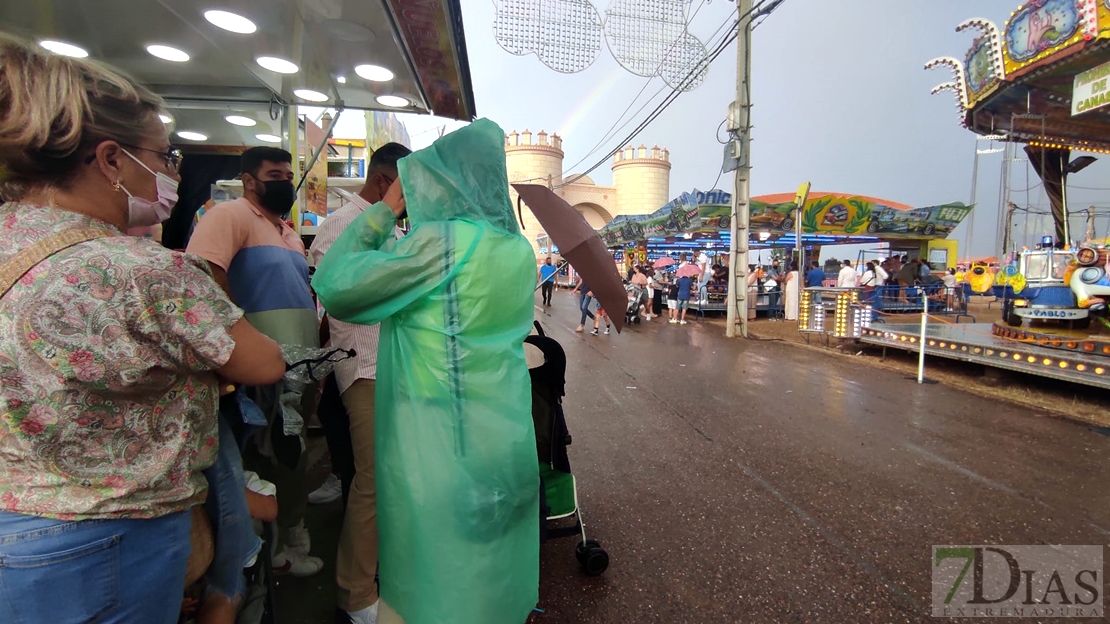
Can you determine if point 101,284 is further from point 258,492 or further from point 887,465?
point 887,465

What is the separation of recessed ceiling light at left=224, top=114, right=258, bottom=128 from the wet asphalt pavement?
341cm

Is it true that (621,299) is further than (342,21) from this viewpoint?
No

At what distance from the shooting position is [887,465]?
164 inches

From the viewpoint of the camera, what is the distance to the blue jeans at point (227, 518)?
4.53ft

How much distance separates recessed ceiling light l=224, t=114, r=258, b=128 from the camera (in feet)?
14.8

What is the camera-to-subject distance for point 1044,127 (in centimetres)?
1038

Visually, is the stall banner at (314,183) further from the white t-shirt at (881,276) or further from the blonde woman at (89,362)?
the white t-shirt at (881,276)

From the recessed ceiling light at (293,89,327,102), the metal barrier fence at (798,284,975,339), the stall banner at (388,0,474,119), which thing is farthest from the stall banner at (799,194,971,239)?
the recessed ceiling light at (293,89,327,102)

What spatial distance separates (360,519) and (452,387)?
35.4 inches

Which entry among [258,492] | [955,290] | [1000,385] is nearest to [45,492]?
[258,492]

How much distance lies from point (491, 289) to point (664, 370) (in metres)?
6.45

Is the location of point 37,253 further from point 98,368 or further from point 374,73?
point 374,73

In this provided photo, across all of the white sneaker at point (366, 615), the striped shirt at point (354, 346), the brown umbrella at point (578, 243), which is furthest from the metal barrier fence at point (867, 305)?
the white sneaker at point (366, 615)

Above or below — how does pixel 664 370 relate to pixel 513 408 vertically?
below
